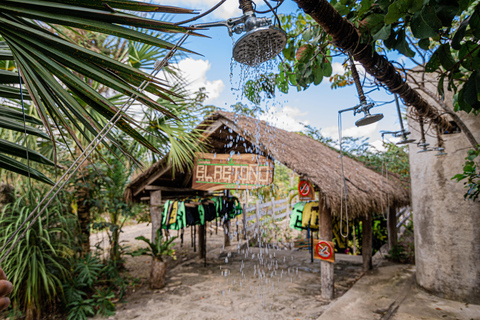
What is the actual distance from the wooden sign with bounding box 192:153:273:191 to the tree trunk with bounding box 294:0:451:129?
3069 mm

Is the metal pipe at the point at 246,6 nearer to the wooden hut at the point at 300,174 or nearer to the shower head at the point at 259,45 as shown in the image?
the shower head at the point at 259,45

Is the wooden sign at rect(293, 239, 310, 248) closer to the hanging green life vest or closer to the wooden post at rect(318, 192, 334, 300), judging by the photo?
the hanging green life vest

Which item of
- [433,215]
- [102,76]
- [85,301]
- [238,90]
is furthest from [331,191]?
[85,301]

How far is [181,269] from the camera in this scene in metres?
7.31

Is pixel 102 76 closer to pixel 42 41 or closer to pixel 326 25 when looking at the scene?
pixel 42 41

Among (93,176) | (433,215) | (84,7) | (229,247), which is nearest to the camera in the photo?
Answer: (84,7)

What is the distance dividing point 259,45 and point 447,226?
177 inches

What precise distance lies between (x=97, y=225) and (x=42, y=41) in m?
5.74

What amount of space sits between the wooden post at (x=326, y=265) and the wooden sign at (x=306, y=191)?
15 cm

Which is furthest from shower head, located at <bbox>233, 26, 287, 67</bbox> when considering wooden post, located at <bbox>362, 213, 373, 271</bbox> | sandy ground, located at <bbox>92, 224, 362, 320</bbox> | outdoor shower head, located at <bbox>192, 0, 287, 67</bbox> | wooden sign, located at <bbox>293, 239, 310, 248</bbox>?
wooden sign, located at <bbox>293, 239, 310, 248</bbox>

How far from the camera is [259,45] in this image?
187 cm

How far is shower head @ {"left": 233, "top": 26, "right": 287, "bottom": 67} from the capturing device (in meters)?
1.71

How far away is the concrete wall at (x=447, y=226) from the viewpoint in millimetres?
4188

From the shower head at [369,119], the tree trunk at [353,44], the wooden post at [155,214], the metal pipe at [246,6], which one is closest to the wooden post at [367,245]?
the tree trunk at [353,44]
